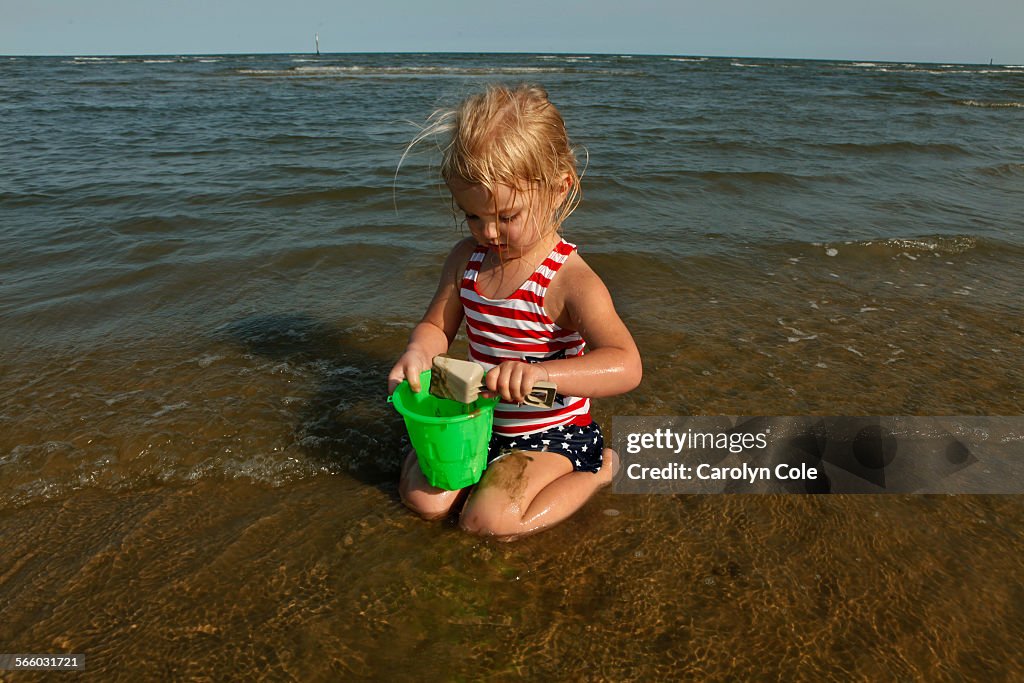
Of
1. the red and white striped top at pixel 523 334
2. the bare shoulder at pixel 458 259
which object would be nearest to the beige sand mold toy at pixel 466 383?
the red and white striped top at pixel 523 334

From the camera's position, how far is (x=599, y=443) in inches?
104

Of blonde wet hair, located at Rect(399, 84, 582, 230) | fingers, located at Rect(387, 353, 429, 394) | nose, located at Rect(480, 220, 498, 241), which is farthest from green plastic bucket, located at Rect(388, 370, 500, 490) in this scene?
blonde wet hair, located at Rect(399, 84, 582, 230)

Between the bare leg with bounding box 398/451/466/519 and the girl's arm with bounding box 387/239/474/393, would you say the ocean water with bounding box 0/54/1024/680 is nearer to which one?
the bare leg with bounding box 398/451/466/519

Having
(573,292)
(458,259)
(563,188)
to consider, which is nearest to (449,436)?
(573,292)

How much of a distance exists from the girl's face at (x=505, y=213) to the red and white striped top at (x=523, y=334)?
0.13m

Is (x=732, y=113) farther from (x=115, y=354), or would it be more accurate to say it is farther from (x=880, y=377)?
(x=115, y=354)

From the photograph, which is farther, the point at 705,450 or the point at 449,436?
the point at 705,450

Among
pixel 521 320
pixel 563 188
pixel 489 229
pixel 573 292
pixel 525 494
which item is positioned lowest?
pixel 525 494

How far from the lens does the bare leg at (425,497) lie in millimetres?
2377

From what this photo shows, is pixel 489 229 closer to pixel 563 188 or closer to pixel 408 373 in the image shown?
pixel 563 188

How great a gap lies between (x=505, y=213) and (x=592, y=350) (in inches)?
21.2

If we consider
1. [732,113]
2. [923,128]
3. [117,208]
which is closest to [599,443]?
[117,208]

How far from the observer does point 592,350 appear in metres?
2.28

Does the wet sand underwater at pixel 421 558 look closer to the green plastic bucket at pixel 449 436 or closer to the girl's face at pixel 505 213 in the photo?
the green plastic bucket at pixel 449 436
